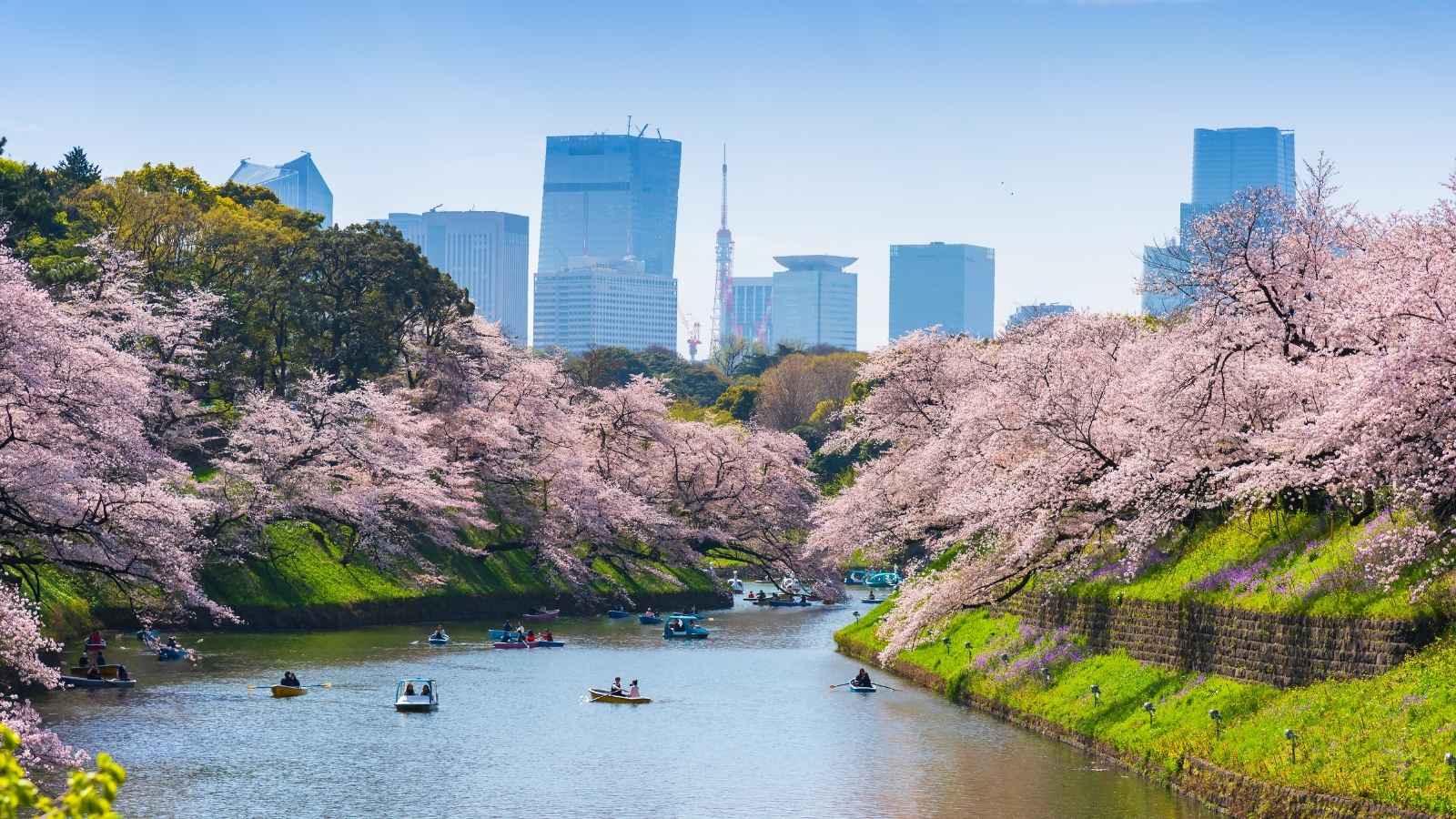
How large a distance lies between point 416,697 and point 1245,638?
23576 millimetres

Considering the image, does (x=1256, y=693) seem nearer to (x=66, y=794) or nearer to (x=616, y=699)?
(x=616, y=699)

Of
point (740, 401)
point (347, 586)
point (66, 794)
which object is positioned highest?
point (740, 401)

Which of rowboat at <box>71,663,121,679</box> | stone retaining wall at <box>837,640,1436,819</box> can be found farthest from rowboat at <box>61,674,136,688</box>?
stone retaining wall at <box>837,640,1436,819</box>

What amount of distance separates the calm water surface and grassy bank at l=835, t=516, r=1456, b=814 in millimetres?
1206

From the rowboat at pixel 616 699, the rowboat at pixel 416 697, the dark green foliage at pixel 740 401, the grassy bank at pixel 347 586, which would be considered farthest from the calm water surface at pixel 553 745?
the dark green foliage at pixel 740 401

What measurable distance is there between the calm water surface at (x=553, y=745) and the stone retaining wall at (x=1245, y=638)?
10.8 ft

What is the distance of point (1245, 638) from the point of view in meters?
34.3

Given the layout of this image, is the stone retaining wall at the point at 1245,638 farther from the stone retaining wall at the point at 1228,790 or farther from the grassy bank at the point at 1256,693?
the stone retaining wall at the point at 1228,790

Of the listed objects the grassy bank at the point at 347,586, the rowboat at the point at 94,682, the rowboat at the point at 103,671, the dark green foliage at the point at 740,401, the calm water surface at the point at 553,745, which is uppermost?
the dark green foliage at the point at 740,401

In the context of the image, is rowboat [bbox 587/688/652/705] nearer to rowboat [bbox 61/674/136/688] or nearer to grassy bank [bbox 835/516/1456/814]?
grassy bank [bbox 835/516/1456/814]

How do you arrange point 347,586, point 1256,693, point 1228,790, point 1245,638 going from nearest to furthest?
point 1228,790 → point 1256,693 → point 1245,638 → point 347,586

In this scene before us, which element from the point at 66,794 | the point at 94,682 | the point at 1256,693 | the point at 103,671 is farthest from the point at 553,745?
the point at 66,794

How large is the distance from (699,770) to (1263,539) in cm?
1427

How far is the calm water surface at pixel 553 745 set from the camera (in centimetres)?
3322
